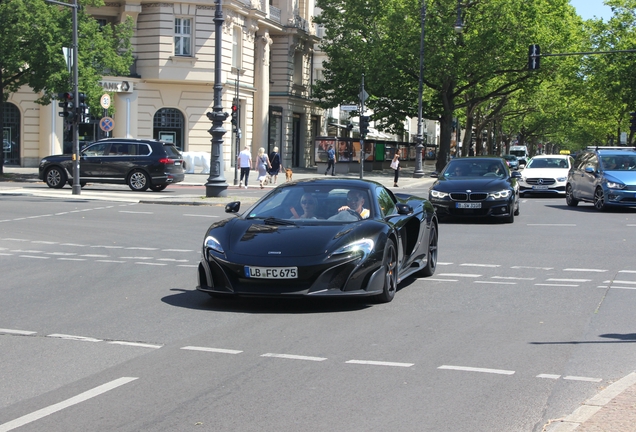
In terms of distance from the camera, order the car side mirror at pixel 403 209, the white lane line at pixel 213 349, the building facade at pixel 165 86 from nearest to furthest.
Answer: the white lane line at pixel 213 349
the car side mirror at pixel 403 209
the building facade at pixel 165 86

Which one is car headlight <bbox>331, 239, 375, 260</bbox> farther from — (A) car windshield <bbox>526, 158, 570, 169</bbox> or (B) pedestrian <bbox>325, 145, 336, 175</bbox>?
(B) pedestrian <bbox>325, 145, 336, 175</bbox>

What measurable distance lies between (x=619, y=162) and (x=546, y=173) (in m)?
6.36

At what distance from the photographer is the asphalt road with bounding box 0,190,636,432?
563 cm

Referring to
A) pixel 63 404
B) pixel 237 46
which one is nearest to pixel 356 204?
pixel 63 404

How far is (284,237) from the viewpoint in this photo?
941 cm

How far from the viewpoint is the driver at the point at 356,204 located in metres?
10.2

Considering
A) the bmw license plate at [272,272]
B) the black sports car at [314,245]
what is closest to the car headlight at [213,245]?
the black sports car at [314,245]

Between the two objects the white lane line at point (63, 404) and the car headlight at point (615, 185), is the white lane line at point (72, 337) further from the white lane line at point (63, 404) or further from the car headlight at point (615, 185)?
the car headlight at point (615, 185)

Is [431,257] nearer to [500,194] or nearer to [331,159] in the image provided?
[500,194]

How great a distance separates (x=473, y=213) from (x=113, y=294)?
10976mm

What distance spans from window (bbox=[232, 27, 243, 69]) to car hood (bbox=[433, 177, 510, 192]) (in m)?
31.9

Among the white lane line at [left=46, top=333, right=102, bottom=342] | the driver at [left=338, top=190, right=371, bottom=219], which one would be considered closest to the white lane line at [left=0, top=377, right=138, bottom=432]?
the white lane line at [left=46, top=333, right=102, bottom=342]

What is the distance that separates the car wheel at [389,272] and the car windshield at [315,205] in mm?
492

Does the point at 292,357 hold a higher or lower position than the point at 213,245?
lower
